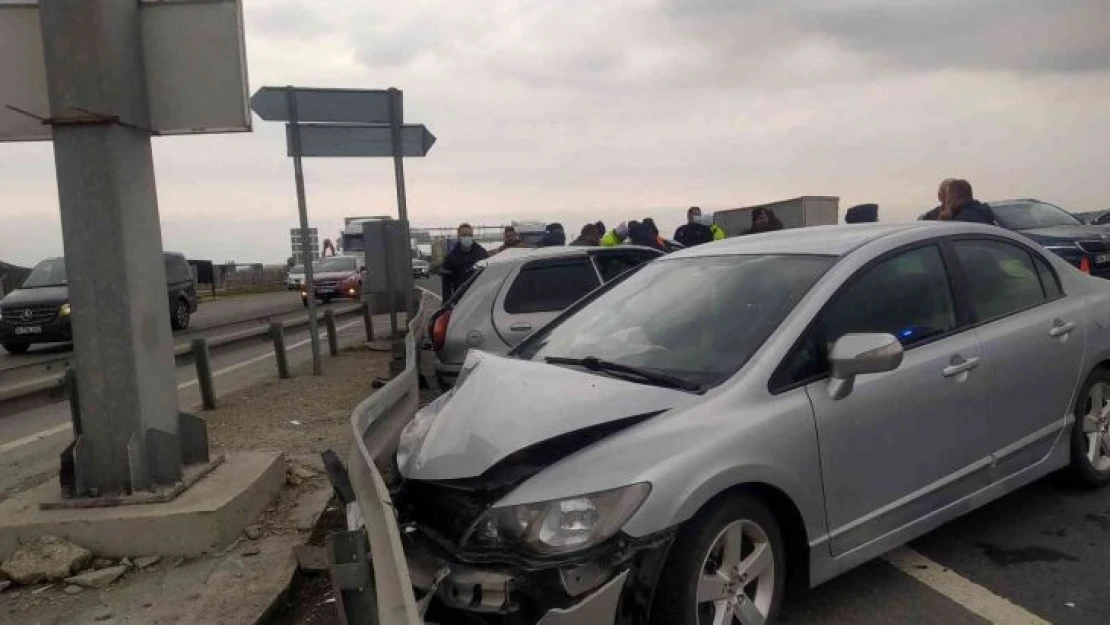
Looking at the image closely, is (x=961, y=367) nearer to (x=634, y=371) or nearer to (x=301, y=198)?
(x=634, y=371)

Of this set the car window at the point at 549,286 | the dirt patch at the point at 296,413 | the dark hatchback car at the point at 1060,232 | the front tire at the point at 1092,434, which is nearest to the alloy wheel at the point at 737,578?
the front tire at the point at 1092,434

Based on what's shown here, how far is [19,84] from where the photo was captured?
469 cm

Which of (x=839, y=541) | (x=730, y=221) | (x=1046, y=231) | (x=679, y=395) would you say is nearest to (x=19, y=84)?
(x=679, y=395)

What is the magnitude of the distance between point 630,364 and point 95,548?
280 centimetres

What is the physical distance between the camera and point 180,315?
19.8 meters

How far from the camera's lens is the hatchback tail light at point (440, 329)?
7.45 meters

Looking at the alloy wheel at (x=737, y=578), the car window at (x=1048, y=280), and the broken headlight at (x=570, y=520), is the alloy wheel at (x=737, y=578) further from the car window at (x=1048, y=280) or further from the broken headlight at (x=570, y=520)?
the car window at (x=1048, y=280)

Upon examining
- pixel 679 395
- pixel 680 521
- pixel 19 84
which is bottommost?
pixel 680 521

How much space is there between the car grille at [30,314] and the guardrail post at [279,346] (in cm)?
732

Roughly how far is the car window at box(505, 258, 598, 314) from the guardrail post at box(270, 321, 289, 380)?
4164mm

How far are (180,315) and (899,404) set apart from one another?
18.9m

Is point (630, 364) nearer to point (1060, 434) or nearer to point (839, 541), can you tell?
point (839, 541)

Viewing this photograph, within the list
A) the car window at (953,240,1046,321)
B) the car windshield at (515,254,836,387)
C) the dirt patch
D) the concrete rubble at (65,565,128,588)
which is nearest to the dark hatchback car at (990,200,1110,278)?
the car window at (953,240,1046,321)

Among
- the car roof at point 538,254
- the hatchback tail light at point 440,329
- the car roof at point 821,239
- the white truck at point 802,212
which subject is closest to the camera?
the car roof at point 821,239
